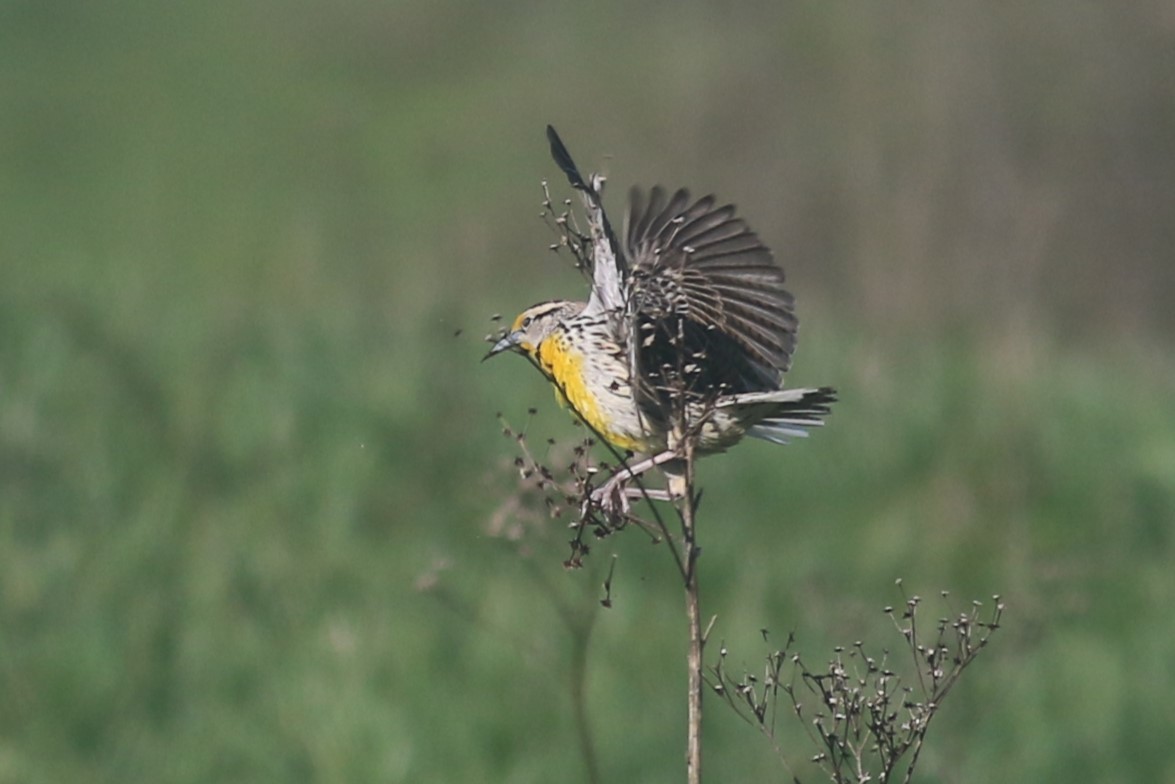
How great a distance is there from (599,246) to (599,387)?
518mm

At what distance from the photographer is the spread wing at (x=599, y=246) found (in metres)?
2.53

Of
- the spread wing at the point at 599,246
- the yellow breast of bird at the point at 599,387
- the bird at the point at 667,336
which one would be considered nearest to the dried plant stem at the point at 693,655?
the bird at the point at 667,336

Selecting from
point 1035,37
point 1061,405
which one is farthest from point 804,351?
point 1035,37

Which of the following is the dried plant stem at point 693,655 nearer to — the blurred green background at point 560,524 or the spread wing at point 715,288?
the blurred green background at point 560,524

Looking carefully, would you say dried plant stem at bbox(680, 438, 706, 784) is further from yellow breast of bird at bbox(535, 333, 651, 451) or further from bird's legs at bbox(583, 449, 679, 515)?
yellow breast of bird at bbox(535, 333, 651, 451)

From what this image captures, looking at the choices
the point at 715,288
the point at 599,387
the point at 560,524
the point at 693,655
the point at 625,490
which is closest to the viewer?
the point at 693,655

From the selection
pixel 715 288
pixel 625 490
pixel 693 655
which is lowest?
pixel 693 655

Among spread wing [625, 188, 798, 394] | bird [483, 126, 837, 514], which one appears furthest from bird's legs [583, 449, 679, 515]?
spread wing [625, 188, 798, 394]

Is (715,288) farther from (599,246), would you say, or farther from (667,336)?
(599,246)

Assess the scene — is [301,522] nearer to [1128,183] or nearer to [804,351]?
[804,351]

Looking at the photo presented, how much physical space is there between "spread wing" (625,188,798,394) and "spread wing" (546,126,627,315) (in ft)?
1.07

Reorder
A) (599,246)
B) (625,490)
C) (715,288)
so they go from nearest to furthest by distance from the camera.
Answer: (599,246) < (625,490) < (715,288)

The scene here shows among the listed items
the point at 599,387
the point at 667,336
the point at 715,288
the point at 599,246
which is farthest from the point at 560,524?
the point at 599,246

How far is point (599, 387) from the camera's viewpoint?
10.6ft
